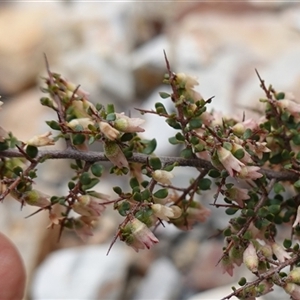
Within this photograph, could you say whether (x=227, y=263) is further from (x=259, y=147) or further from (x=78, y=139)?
(x=78, y=139)

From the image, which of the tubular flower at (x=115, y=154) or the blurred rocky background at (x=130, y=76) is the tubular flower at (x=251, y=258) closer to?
the tubular flower at (x=115, y=154)

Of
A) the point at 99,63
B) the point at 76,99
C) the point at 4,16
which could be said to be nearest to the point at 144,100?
the point at 99,63

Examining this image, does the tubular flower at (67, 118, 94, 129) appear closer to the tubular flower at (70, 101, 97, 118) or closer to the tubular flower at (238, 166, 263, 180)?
the tubular flower at (70, 101, 97, 118)

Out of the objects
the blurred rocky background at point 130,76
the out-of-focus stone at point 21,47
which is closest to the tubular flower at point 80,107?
the blurred rocky background at point 130,76

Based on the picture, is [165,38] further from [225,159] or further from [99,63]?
[225,159]

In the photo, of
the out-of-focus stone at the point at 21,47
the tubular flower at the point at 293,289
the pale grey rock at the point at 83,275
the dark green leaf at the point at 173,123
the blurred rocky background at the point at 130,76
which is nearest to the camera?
the tubular flower at the point at 293,289

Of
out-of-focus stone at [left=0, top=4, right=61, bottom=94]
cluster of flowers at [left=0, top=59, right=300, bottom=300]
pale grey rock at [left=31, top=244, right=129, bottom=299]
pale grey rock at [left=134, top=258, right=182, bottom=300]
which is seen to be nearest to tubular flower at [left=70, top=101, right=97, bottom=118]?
cluster of flowers at [left=0, top=59, right=300, bottom=300]
